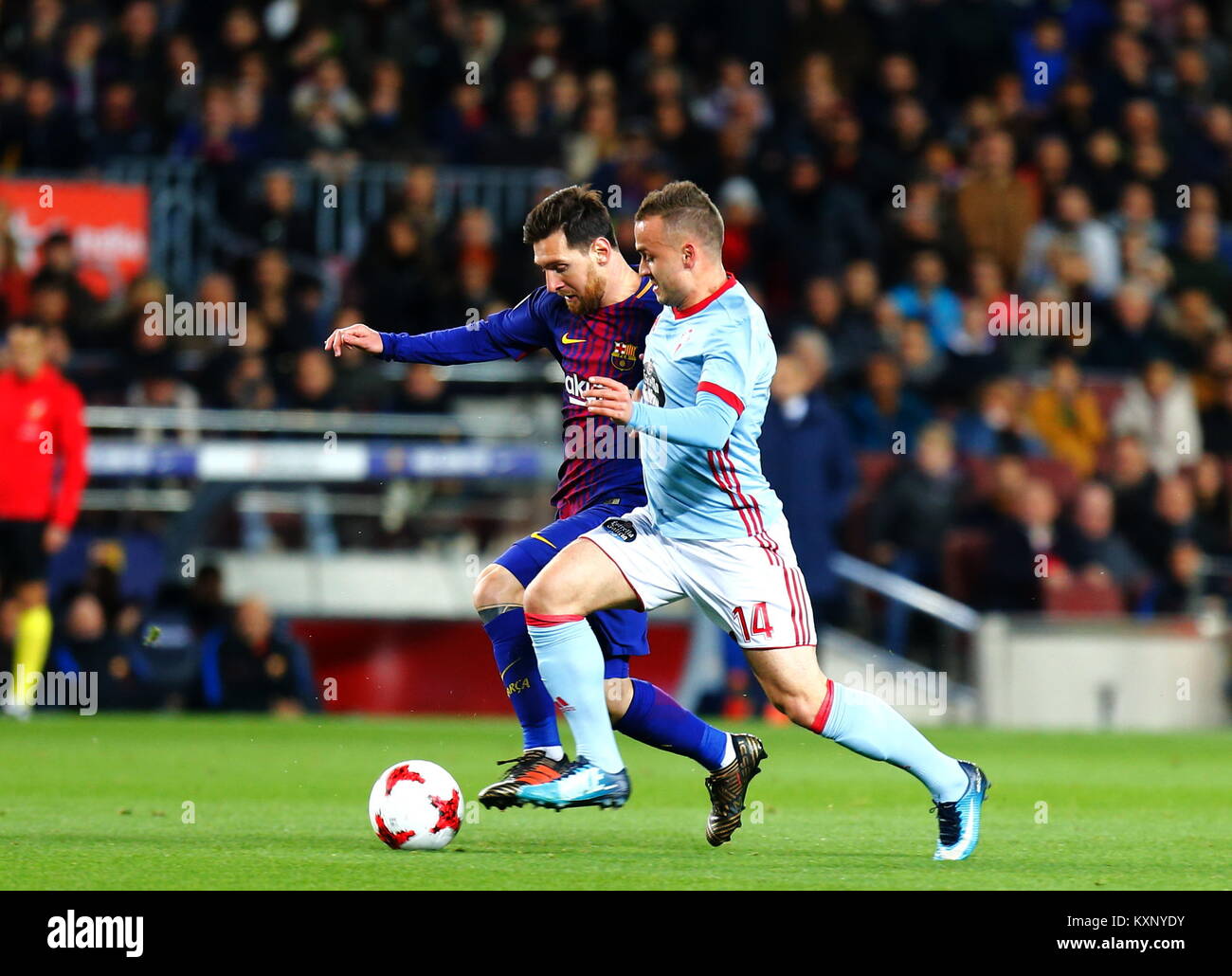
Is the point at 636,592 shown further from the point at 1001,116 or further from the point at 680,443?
the point at 1001,116

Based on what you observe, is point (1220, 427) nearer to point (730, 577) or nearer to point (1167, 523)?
point (1167, 523)

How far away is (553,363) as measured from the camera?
49.4 ft

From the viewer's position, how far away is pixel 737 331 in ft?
20.8

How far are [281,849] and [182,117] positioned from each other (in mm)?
11153

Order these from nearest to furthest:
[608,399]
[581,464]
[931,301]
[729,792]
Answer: [608,399] → [729,792] → [581,464] → [931,301]

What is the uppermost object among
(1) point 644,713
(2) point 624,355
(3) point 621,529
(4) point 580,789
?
(2) point 624,355

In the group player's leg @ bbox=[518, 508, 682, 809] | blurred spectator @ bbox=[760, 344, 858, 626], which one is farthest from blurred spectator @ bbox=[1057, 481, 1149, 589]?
player's leg @ bbox=[518, 508, 682, 809]

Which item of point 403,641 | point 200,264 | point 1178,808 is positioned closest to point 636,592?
point 1178,808

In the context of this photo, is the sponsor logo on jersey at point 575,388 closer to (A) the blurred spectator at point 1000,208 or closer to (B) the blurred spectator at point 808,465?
(B) the blurred spectator at point 808,465

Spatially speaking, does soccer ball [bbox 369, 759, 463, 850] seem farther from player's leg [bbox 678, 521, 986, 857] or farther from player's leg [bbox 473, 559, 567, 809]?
player's leg [bbox 678, 521, 986, 857]

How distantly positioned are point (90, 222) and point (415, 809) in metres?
9.88

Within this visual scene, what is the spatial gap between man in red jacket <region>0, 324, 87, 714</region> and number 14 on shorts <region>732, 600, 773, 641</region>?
23.0 ft

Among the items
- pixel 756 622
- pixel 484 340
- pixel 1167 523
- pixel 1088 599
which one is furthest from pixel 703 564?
pixel 1167 523

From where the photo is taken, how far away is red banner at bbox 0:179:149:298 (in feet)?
50.1
